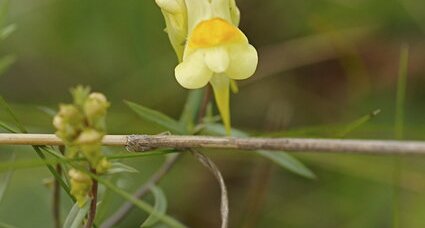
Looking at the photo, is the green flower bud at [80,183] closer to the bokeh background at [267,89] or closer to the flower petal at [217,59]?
the flower petal at [217,59]

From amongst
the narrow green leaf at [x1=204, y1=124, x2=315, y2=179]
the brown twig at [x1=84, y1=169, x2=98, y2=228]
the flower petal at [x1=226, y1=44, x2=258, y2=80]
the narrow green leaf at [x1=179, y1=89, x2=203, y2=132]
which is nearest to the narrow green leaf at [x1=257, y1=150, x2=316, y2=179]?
the narrow green leaf at [x1=204, y1=124, x2=315, y2=179]

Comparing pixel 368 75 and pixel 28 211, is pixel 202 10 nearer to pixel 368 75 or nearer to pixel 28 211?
pixel 28 211

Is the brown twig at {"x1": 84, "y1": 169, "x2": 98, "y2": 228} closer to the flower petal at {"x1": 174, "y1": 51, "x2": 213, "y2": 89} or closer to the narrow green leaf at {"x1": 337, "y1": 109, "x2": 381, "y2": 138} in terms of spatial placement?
the flower petal at {"x1": 174, "y1": 51, "x2": 213, "y2": 89}

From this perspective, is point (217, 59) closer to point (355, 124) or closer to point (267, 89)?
point (355, 124)

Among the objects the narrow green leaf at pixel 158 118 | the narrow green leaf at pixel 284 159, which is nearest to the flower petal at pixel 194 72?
the narrow green leaf at pixel 158 118

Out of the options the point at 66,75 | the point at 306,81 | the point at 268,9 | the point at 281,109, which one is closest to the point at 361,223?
the point at 281,109

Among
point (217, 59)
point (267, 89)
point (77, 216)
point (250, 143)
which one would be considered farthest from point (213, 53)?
point (267, 89)
